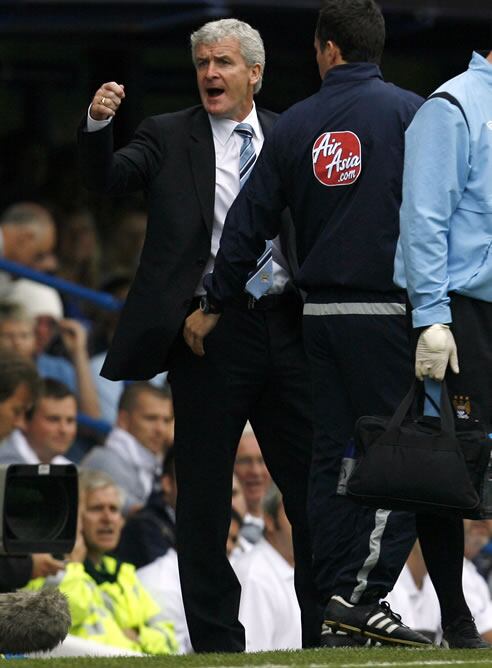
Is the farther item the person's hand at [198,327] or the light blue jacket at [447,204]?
the person's hand at [198,327]

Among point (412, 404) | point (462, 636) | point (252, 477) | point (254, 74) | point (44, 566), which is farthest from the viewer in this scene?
point (252, 477)

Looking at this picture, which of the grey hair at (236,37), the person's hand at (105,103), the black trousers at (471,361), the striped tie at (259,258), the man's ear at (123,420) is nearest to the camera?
the black trousers at (471,361)

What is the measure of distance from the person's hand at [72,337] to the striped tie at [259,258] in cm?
361

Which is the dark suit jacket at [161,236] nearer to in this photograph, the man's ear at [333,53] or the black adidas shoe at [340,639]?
the man's ear at [333,53]

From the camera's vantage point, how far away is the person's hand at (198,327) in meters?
5.79

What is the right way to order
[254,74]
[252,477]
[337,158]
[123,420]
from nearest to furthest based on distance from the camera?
[337,158]
[254,74]
[252,477]
[123,420]

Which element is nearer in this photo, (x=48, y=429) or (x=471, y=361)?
(x=471, y=361)

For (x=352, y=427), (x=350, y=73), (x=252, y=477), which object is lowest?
(x=252, y=477)

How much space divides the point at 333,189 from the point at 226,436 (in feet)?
2.96

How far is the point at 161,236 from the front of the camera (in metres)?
5.93

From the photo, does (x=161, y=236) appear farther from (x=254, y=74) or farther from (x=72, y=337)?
(x=72, y=337)

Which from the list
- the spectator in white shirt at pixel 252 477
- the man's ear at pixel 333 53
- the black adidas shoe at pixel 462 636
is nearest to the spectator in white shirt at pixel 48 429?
the spectator in white shirt at pixel 252 477

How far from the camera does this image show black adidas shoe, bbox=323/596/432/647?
5.48 metres

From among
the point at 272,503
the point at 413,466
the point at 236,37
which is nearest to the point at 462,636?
the point at 413,466
